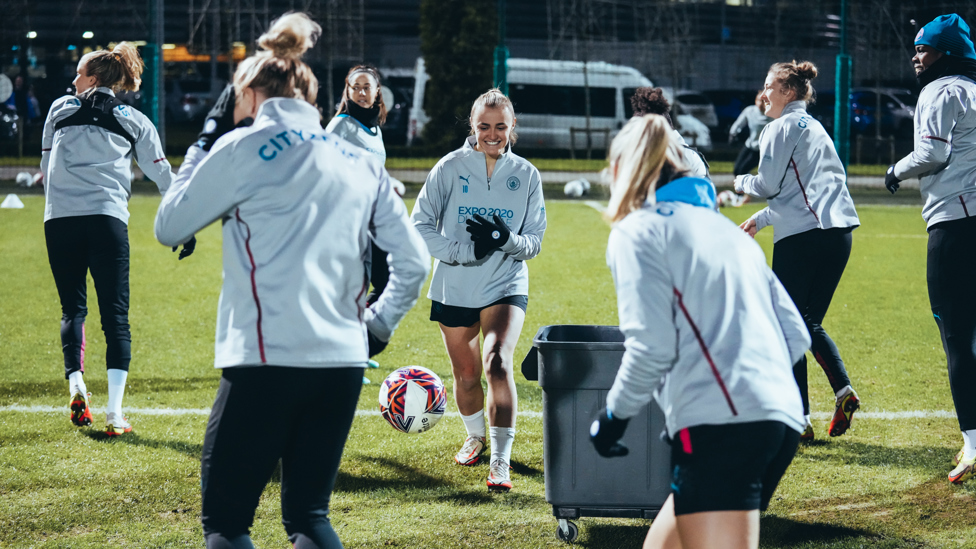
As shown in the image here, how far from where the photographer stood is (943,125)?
4910mm

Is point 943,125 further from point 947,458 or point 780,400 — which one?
point 780,400

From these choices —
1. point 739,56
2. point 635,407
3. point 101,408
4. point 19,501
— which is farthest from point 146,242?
point 739,56

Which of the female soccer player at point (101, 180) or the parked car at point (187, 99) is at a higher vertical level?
the parked car at point (187, 99)

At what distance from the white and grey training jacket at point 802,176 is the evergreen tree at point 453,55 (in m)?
21.8

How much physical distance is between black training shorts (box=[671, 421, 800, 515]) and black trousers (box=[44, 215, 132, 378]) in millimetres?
3899

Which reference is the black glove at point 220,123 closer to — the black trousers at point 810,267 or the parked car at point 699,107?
the black trousers at point 810,267

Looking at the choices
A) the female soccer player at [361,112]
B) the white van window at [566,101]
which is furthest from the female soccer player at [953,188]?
the white van window at [566,101]

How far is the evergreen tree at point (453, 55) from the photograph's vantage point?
88.9ft

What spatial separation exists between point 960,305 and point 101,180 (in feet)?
14.9

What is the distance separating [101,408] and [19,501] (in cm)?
169

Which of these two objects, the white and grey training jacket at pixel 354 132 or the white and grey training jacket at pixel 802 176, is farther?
the white and grey training jacket at pixel 354 132

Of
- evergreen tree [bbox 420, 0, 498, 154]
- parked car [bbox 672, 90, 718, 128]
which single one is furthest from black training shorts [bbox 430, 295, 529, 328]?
parked car [bbox 672, 90, 718, 128]

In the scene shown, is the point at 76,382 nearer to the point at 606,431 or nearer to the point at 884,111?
the point at 606,431

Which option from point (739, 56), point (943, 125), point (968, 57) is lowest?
point (943, 125)
